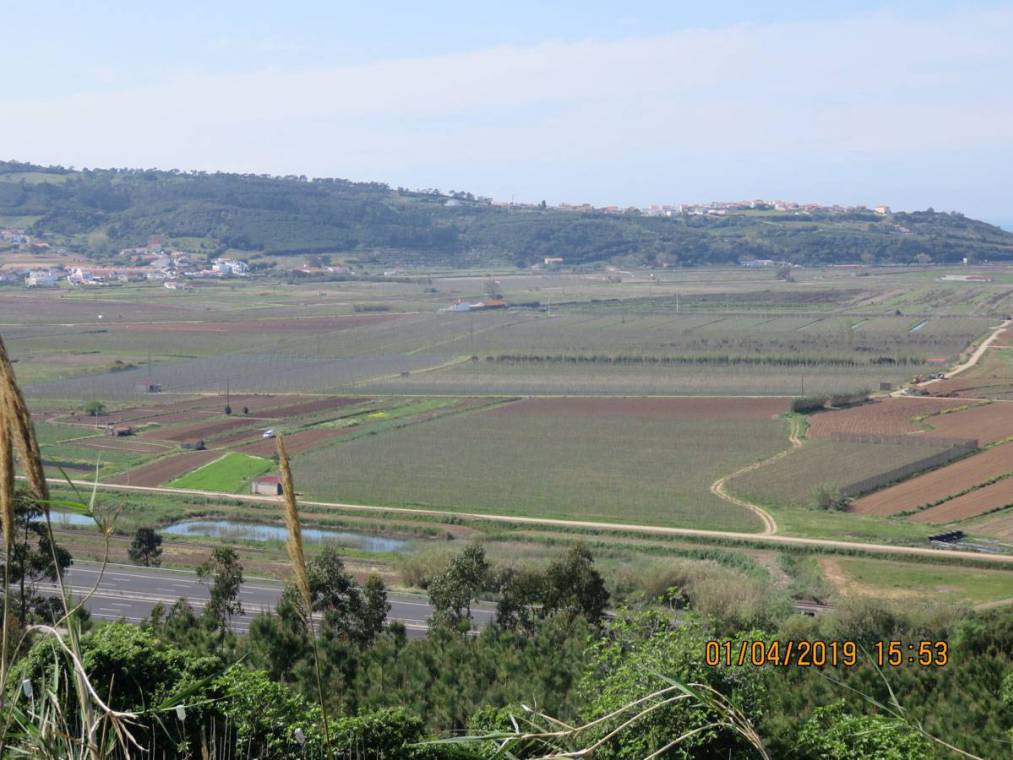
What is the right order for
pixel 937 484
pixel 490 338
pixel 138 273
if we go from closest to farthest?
pixel 937 484, pixel 490 338, pixel 138 273

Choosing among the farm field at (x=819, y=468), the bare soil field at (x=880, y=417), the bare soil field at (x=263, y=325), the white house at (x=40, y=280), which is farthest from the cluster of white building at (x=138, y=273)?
the farm field at (x=819, y=468)

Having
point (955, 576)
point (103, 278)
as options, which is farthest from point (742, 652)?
point (103, 278)

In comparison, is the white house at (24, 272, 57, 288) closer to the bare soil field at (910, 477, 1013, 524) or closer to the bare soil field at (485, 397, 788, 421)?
the bare soil field at (485, 397, 788, 421)

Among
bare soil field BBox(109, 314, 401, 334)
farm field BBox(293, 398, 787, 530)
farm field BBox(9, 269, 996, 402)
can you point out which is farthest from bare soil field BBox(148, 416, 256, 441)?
bare soil field BBox(109, 314, 401, 334)

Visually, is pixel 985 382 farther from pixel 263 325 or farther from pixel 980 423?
pixel 263 325
